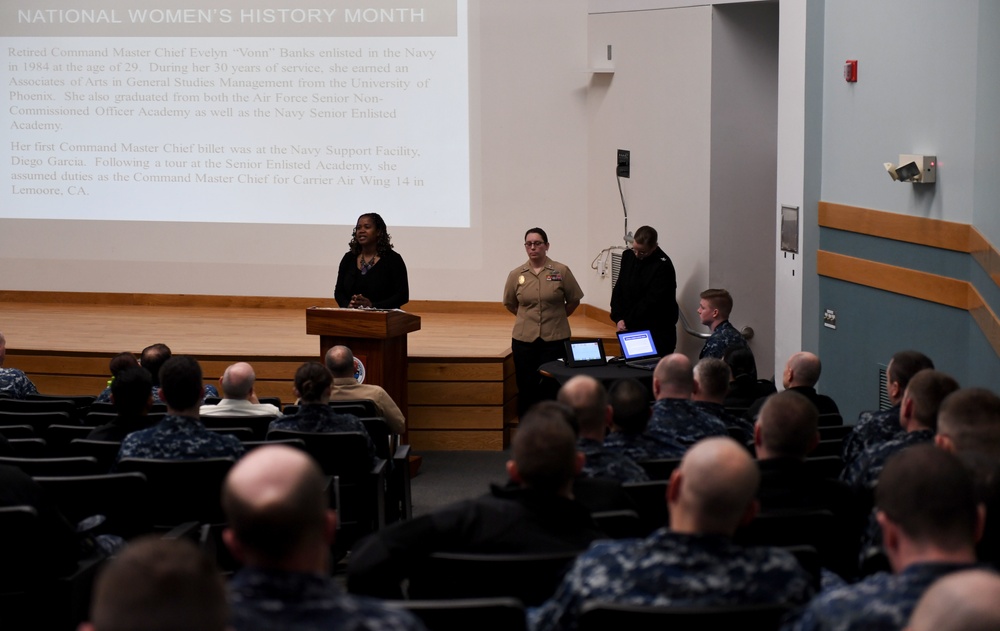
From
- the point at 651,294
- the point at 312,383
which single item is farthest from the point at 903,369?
the point at 651,294

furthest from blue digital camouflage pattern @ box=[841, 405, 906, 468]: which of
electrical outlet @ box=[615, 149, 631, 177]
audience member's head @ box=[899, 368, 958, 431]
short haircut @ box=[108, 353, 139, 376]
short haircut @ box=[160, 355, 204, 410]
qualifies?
electrical outlet @ box=[615, 149, 631, 177]

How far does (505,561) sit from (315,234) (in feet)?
27.0

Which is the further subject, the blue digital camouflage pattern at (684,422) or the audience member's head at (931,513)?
the blue digital camouflage pattern at (684,422)

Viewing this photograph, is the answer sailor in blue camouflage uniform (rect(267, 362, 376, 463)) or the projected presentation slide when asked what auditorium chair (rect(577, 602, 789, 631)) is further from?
the projected presentation slide

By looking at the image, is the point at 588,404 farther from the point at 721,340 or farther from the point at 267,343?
the point at 267,343

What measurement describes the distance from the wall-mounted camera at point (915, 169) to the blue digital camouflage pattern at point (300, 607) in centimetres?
507

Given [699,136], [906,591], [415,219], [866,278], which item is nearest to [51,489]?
[906,591]

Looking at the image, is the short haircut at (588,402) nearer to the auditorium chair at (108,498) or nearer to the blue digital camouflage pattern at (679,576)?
the blue digital camouflage pattern at (679,576)

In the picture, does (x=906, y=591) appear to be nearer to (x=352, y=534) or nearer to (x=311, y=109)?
(x=352, y=534)

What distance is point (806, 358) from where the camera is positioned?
16.3 ft

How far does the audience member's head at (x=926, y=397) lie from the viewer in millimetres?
3693

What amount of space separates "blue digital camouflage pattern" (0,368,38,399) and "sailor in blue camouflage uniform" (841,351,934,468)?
14.2 feet

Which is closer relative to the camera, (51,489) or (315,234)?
(51,489)

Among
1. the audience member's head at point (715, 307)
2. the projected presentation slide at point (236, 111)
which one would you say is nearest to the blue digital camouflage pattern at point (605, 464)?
the audience member's head at point (715, 307)
